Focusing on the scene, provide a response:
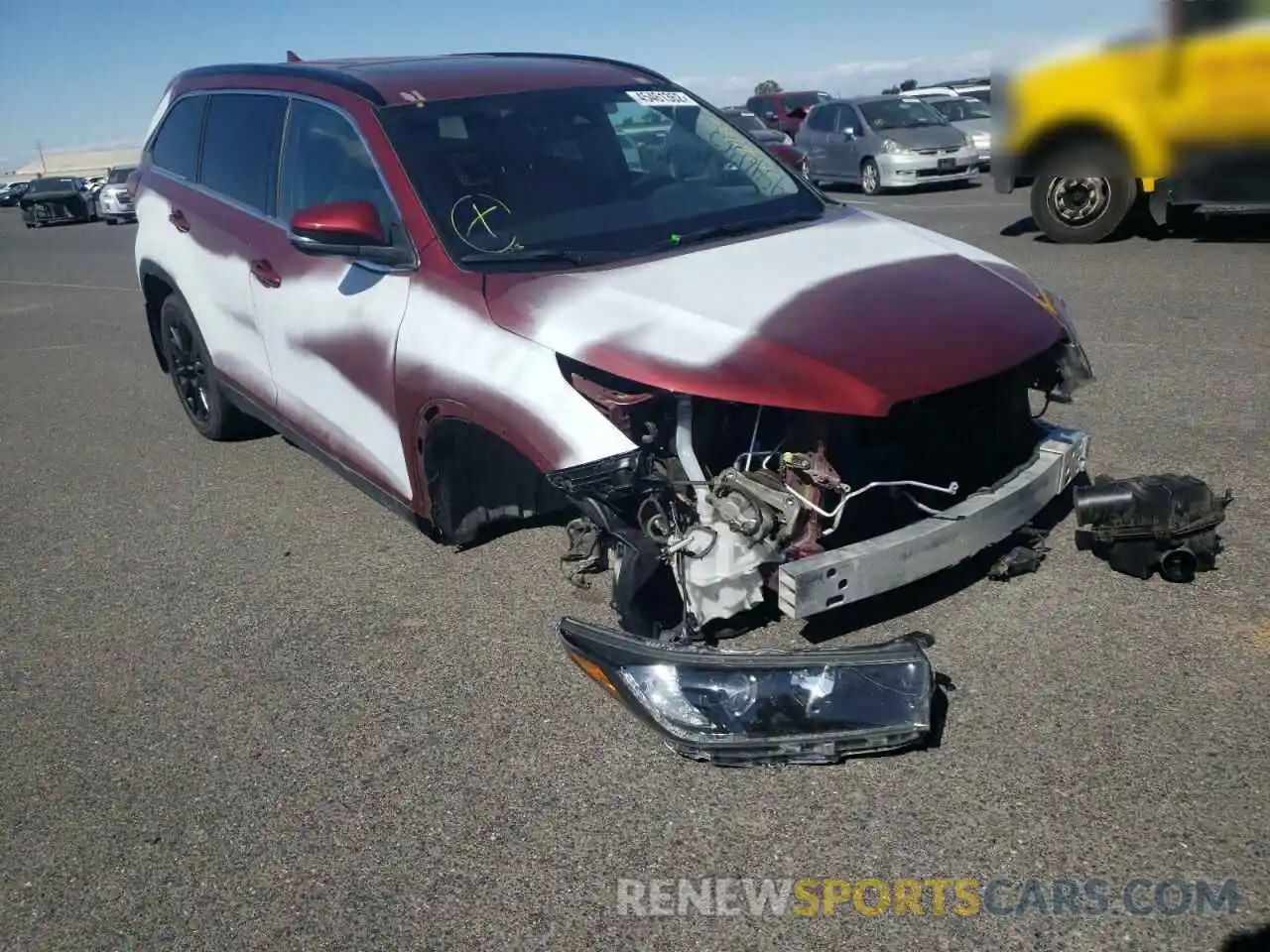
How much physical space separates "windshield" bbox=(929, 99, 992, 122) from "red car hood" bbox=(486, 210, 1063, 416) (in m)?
17.6

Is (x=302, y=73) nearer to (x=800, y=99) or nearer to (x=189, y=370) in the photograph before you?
(x=189, y=370)

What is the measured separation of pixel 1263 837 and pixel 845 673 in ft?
3.40

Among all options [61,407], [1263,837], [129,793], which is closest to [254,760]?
[129,793]

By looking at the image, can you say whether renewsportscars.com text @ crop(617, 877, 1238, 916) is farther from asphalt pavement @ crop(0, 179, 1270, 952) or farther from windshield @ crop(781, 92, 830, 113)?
windshield @ crop(781, 92, 830, 113)

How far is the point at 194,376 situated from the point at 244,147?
63.6 inches

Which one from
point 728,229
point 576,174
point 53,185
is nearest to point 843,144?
point 576,174

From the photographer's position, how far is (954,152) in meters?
18.1

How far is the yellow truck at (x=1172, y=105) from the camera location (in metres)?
3.89

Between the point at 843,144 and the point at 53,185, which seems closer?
the point at 843,144

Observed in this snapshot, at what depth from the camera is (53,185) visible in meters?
32.1

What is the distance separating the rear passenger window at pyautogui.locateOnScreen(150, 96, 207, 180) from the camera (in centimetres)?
575

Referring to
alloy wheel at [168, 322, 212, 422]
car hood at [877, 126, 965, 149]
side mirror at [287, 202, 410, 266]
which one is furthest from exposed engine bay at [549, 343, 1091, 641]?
car hood at [877, 126, 965, 149]

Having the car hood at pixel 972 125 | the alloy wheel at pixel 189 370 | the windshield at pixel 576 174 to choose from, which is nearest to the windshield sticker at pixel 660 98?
the windshield at pixel 576 174

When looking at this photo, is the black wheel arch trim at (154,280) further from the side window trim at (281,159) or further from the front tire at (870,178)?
the front tire at (870,178)
